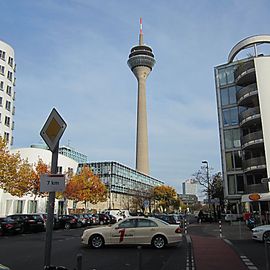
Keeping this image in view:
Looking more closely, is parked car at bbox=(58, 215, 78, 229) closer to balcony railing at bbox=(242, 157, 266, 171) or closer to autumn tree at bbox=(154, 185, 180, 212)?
balcony railing at bbox=(242, 157, 266, 171)

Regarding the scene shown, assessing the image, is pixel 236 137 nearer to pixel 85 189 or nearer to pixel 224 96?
pixel 224 96

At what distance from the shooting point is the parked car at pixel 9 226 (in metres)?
26.0

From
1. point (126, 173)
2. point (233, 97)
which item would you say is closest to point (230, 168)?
point (233, 97)

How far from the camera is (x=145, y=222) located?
16328mm

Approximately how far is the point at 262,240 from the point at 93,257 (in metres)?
10.1

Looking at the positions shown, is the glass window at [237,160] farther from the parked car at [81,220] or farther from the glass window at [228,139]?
the parked car at [81,220]

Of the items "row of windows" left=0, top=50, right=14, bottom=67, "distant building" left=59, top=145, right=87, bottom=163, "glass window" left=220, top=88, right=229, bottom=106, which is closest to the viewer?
"glass window" left=220, top=88, right=229, bottom=106

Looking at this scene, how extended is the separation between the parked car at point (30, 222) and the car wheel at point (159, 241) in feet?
52.4

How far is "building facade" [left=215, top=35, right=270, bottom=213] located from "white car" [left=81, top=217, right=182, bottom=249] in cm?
2717

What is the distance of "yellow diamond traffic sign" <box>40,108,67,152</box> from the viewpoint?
6.23 m

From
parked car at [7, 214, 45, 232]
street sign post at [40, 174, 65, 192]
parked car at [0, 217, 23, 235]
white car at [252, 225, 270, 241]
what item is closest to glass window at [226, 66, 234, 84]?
parked car at [7, 214, 45, 232]

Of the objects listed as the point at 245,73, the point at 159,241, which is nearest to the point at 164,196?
the point at 245,73

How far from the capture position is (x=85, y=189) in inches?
2243

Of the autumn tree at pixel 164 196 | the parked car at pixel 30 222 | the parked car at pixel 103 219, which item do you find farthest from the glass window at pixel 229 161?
the autumn tree at pixel 164 196
